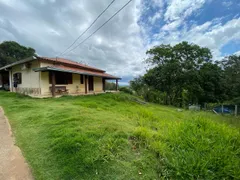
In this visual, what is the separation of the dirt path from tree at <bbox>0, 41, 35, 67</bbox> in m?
32.4

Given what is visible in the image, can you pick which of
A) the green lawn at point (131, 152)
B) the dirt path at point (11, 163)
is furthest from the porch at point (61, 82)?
the green lawn at point (131, 152)

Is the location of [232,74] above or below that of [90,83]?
above

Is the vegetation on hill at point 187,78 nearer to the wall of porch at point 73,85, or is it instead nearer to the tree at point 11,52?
the wall of porch at point 73,85

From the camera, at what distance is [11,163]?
7.63 ft

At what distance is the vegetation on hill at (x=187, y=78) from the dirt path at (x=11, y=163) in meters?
17.0

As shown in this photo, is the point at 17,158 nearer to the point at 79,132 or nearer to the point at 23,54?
the point at 79,132

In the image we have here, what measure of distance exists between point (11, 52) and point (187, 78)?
36.0 meters

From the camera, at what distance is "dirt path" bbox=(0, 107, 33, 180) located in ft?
6.63

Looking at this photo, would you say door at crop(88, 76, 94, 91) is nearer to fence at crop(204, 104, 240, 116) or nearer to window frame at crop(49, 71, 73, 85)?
window frame at crop(49, 71, 73, 85)

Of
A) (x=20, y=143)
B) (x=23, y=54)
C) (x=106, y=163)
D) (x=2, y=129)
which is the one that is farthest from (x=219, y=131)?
(x=23, y=54)

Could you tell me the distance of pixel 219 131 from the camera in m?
3.02

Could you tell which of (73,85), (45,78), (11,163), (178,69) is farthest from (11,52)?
(11,163)

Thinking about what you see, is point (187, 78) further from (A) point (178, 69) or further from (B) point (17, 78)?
(B) point (17, 78)

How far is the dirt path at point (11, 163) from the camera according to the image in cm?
202
